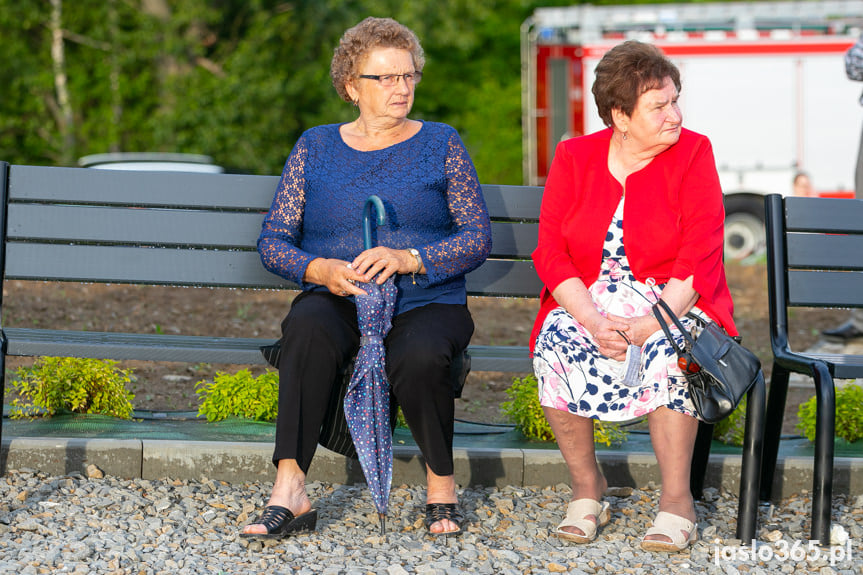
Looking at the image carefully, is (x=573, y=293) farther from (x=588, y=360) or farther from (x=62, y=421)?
(x=62, y=421)

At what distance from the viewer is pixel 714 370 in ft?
9.64

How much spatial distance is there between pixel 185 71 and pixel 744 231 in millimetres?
8783

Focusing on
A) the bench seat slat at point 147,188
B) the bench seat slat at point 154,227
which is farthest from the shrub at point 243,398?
the bench seat slat at point 147,188

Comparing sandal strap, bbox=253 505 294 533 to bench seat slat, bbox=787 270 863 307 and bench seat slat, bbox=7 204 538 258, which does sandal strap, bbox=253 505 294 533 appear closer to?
bench seat slat, bbox=7 204 538 258

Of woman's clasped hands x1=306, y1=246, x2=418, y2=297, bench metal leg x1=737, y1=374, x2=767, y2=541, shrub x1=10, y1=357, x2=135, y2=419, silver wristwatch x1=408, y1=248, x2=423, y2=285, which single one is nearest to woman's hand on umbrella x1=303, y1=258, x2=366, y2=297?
woman's clasped hands x1=306, y1=246, x2=418, y2=297

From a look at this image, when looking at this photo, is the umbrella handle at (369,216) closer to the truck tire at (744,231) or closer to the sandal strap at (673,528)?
the sandal strap at (673,528)

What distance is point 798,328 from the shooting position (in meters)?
7.31

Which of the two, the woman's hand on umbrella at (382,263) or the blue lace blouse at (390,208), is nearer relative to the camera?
the woman's hand on umbrella at (382,263)

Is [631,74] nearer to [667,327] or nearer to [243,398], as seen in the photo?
[667,327]

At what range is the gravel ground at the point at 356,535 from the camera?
116 inches

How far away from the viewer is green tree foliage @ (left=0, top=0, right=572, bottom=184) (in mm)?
16453

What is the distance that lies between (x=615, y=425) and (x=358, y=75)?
1578 millimetres

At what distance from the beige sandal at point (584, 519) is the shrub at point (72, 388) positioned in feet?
5.64

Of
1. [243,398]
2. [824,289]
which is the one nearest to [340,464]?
[243,398]
